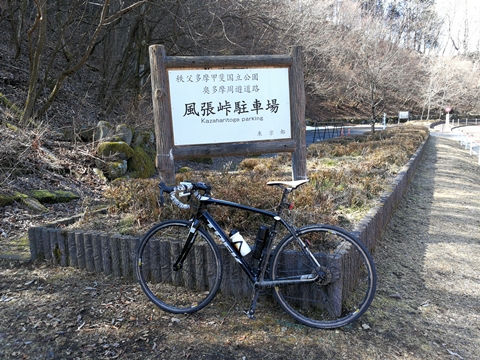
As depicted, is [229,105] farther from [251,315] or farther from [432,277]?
[432,277]

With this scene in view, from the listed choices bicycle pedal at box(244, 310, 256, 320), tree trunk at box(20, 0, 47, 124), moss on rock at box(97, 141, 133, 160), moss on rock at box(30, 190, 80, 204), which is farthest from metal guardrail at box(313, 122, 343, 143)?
bicycle pedal at box(244, 310, 256, 320)

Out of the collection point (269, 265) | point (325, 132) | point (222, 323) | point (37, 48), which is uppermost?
point (37, 48)

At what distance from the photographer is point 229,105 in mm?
3850

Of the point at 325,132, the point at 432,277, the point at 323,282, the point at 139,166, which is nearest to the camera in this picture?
the point at 323,282

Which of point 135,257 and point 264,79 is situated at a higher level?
point 264,79

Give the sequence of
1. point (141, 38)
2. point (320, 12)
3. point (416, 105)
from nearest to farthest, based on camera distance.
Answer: point (141, 38), point (320, 12), point (416, 105)

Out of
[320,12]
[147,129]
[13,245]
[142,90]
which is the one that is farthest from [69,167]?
[320,12]

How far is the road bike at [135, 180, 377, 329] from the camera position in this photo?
2.74 meters

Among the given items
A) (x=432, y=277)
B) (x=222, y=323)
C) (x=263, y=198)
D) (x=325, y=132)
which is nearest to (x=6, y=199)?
(x=263, y=198)

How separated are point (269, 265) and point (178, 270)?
79 centimetres

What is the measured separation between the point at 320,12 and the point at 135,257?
64.5 ft

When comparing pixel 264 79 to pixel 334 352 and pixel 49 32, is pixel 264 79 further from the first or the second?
pixel 49 32

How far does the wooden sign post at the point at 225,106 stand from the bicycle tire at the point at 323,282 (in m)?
1.30

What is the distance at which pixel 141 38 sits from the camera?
553 inches
